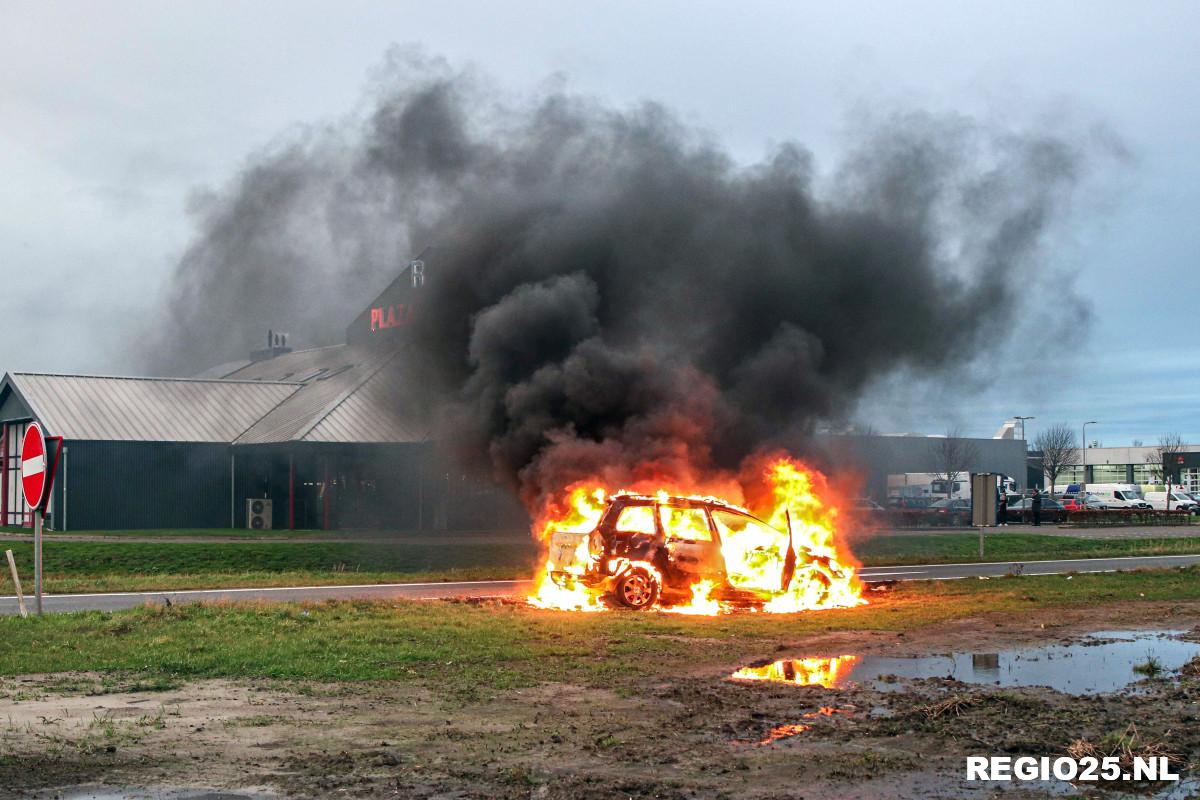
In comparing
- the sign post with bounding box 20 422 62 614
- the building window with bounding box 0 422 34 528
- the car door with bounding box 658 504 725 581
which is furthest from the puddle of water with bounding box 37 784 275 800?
the building window with bounding box 0 422 34 528

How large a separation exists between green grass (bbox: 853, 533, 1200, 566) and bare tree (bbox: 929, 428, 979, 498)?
1584 inches

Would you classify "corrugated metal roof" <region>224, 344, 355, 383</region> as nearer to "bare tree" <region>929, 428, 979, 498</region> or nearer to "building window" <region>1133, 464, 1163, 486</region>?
"bare tree" <region>929, 428, 979, 498</region>

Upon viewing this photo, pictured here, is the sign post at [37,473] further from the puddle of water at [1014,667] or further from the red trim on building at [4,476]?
the red trim on building at [4,476]

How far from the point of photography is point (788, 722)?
8.77 metres

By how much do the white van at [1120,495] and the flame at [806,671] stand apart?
2549 inches

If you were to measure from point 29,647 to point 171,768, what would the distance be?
614 cm

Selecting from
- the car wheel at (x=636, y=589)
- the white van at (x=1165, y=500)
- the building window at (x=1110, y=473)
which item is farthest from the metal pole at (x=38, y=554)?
the building window at (x=1110, y=473)

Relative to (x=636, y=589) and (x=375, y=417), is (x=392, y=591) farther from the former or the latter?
(x=375, y=417)

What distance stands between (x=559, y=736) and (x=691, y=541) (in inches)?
336

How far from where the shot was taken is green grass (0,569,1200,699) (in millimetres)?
11031

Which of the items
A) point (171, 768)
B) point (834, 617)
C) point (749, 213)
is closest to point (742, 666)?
point (834, 617)

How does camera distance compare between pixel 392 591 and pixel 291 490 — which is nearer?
pixel 392 591

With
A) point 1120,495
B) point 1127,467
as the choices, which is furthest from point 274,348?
point 1127,467

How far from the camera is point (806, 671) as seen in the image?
37.2ft
